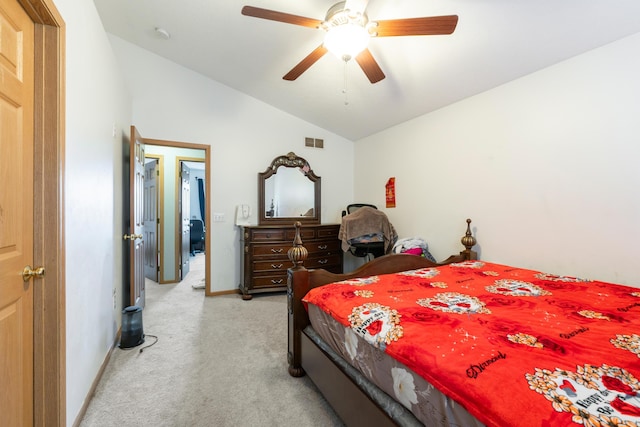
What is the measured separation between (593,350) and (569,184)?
178 cm

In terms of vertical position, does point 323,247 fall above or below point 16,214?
below

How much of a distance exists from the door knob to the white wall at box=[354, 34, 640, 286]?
10.5ft

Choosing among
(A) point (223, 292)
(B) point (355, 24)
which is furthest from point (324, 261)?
(B) point (355, 24)

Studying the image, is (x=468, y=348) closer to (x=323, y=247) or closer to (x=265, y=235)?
(x=265, y=235)

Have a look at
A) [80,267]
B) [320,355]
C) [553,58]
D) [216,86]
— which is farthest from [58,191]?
[553,58]

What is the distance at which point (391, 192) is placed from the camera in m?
3.96

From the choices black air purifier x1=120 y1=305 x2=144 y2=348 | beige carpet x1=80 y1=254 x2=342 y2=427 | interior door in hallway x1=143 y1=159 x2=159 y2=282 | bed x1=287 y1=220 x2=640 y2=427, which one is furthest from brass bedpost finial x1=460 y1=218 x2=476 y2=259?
interior door in hallway x1=143 y1=159 x2=159 y2=282

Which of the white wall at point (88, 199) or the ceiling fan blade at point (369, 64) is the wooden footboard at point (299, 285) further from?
the ceiling fan blade at point (369, 64)

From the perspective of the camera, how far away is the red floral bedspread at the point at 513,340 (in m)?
0.69

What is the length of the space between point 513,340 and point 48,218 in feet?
6.42

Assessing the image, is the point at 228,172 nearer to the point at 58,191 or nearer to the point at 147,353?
the point at 147,353

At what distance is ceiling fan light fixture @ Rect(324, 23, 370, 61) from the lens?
1756 millimetres

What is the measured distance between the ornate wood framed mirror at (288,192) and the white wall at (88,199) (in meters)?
1.91

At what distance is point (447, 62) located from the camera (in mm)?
2518
